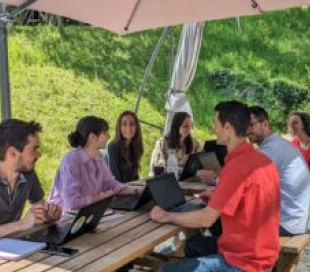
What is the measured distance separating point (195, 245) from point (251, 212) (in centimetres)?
94

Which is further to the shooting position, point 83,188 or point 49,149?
point 49,149

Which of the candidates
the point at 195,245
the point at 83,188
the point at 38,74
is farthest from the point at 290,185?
the point at 38,74

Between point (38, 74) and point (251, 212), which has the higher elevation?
point (38, 74)

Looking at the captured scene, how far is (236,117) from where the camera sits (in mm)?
3066

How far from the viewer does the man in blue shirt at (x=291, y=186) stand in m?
3.87

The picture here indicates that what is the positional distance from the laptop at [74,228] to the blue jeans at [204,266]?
468mm

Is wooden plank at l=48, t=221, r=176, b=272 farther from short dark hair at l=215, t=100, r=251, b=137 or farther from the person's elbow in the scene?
short dark hair at l=215, t=100, r=251, b=137

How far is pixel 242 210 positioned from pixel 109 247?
0.66 m

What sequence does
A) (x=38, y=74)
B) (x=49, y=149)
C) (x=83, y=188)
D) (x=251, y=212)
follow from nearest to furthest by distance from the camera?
(x=251, y=212)
(x=83, y=188)
(x=49, y=149)
(x=38, y=74)

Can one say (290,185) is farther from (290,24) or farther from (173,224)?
(290,24)

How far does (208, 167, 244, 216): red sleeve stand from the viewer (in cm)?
284

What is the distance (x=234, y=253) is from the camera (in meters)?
2.95

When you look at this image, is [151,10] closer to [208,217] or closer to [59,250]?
[208,217]

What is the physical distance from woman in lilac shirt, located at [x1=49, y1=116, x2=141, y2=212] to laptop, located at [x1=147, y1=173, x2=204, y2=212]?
1.40 ft
